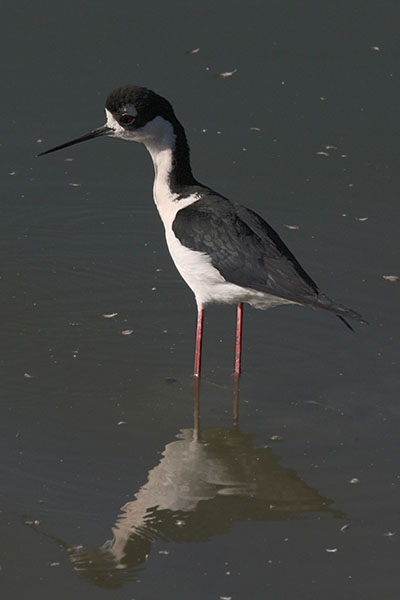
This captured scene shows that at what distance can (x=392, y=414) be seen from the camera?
23.2ft

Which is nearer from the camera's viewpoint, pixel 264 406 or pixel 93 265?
pixel 264 406

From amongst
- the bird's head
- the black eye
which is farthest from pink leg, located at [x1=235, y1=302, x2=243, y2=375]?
the black eye

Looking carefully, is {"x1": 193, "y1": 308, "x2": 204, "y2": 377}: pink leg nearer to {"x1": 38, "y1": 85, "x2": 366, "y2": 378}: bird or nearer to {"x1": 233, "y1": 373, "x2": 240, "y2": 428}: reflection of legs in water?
{"x1": 38, "y1": 85, "x2": 366, "y2": 378}: bird

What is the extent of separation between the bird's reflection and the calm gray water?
0.5 inches

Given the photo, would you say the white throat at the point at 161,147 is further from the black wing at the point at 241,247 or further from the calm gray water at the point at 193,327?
the calm gray water at the point at 193,327

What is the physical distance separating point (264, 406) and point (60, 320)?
1.57m

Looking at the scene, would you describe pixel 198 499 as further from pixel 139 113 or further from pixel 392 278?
pixel 392 278

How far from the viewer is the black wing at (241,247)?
7207 millimetres

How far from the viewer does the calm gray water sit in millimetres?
5789

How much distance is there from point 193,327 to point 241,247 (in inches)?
35.1

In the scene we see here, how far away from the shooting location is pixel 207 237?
24.5 ft

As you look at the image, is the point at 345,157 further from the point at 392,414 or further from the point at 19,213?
the point at 392,414

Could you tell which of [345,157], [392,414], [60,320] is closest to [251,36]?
[345,157]

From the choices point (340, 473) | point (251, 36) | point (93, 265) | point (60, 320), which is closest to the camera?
point (340, 473)
